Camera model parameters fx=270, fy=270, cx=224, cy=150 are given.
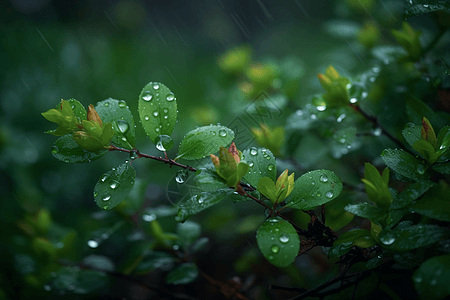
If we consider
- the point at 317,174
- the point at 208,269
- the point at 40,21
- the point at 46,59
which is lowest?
the point at 208,269

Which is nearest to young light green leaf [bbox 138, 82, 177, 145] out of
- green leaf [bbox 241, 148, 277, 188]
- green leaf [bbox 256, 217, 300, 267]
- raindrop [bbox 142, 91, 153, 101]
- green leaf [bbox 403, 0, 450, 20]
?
raindrop [bbox 142, 91, 153, 101]

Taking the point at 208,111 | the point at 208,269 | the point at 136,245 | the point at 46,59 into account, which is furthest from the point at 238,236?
the point at 46,59

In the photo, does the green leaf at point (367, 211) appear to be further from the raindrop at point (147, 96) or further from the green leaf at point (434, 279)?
the raindrop at point (147, 96)

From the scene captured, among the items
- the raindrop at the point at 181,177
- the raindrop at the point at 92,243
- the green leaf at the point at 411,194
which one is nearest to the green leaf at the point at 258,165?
the raindrop at the point at 181,177

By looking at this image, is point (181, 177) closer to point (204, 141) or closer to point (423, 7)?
point (204, 141)

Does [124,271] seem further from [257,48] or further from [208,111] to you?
[257,48]

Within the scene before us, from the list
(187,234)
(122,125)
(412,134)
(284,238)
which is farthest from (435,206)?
(187,234)
